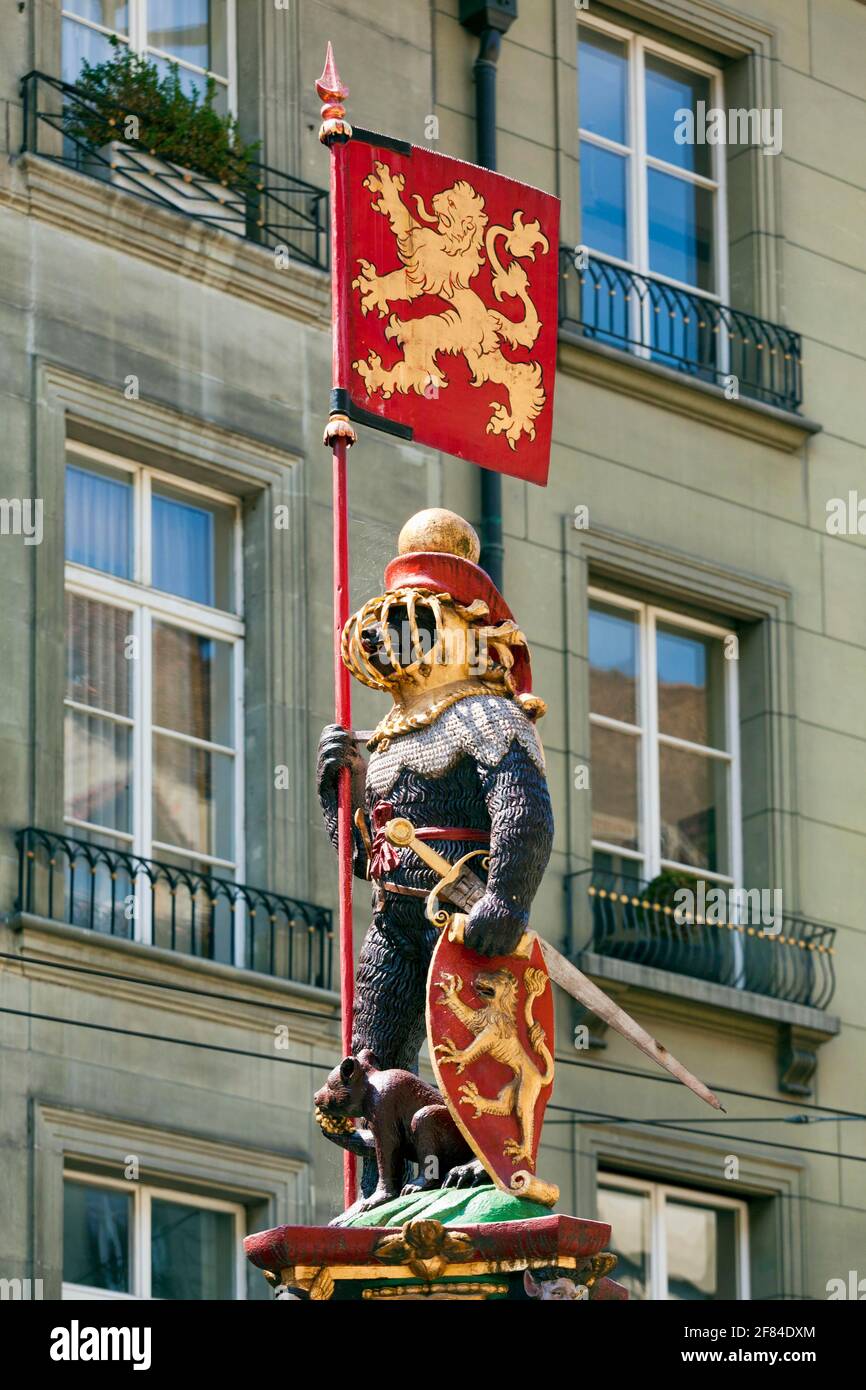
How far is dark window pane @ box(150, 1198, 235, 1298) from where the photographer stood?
1947 cm

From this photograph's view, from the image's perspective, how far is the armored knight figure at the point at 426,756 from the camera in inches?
454

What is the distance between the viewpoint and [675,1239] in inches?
869

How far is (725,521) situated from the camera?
2366 cm

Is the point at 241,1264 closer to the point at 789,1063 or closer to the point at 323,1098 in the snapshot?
the point at 789,1063

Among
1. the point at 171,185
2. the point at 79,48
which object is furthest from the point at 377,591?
the point at 79,48

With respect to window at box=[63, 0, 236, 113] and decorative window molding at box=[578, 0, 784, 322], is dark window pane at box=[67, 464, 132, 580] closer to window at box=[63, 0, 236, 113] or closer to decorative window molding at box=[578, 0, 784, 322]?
window at box=[63, 0, 236, 113]

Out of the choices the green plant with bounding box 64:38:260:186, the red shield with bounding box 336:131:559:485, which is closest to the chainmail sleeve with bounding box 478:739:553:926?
the red shield with bounding box 336:131:559:485

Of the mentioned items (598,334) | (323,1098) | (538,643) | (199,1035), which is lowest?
(323,1098)

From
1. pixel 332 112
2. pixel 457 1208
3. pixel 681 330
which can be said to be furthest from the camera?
pixel 681 330

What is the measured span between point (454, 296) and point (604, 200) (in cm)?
1125

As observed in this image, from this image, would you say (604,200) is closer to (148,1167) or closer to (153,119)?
(153,119)

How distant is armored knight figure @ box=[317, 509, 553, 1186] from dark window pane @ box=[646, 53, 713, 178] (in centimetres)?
1275

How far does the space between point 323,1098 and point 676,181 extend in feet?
45.3
